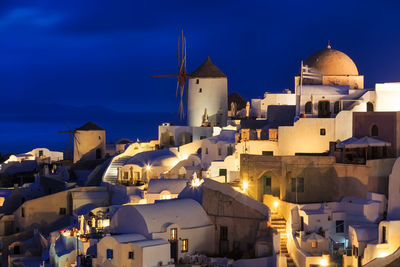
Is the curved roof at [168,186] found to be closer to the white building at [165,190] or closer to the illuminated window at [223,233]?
the white building at [165,190]

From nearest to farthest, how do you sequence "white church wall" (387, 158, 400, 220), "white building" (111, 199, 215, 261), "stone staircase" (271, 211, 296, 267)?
1. "stone staircase" (271, 211, 296, 267)
2. "white church wall" (387, 158, 400, 220)
3. "white building" (111, 199, 215, 261)

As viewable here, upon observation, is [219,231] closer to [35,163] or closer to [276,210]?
[276,210]

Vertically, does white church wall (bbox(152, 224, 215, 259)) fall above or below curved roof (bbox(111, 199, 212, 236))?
below


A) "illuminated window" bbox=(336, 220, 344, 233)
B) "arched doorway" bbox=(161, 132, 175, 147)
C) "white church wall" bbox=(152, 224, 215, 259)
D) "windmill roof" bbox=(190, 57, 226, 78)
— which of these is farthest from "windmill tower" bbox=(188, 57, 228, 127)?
"illuminated window" bbox=(336, 220, 344, 233)

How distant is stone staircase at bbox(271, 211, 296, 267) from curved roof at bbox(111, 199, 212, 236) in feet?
8.99

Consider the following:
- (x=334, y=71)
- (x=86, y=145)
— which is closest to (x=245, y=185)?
(x=334, y=71)

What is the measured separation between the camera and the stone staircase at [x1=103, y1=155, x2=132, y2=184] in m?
45.4

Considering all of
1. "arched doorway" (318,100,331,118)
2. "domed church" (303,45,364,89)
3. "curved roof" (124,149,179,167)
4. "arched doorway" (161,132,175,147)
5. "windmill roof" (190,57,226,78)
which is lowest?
"curved roof" (124,149,179,167)

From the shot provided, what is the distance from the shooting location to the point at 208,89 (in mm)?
49500

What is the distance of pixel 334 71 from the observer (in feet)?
134

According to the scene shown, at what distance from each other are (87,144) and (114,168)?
8499mm

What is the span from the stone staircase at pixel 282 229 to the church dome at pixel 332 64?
38.1ft

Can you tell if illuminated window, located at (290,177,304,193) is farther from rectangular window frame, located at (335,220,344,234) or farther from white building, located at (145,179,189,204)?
white building, located at (145,179,189,204)

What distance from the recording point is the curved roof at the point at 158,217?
29.9 meters
